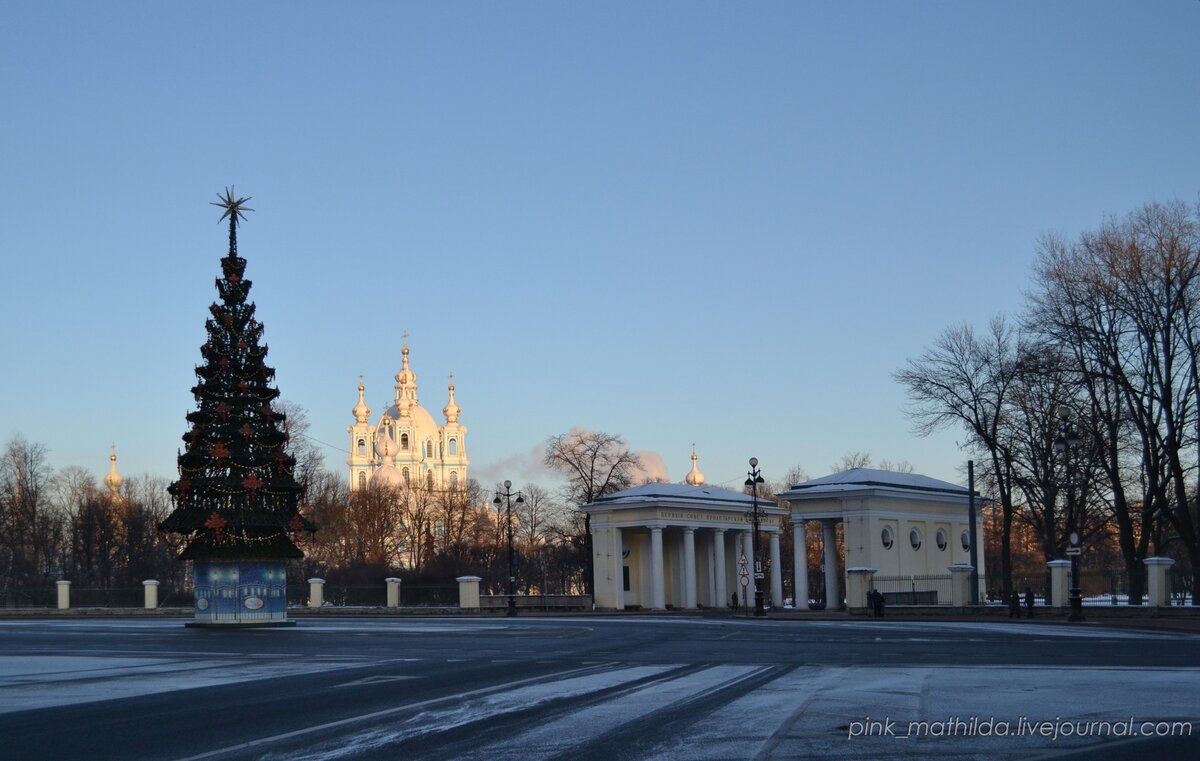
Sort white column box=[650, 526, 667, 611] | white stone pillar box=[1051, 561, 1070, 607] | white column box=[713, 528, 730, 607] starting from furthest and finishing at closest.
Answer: white column box=[713, 528, 730, 607], white column box=[650, 526, 667, 611], white stone pillar box=[1051, 561, 1070, 607]

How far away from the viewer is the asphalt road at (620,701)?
1167 cm

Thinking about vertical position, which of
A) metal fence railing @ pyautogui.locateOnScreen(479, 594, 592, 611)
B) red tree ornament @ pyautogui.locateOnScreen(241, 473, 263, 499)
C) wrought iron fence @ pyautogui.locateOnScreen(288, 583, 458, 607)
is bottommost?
metal fence railing @ pyautogui.locateOnScreen(479, 594, 592, 611)

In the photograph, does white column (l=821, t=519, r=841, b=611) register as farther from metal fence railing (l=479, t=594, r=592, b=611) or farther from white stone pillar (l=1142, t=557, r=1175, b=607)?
white stone pillar (l=1142, t=557, r=1175, b=607)

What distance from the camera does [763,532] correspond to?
73.2 metres

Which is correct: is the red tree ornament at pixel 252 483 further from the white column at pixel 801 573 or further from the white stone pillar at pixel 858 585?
the white column at pixel 801 573

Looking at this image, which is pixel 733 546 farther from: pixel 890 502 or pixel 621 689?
pixel 621 689

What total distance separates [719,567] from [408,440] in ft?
390

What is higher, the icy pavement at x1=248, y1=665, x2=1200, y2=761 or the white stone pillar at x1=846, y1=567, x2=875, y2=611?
the icy pavement at x1=248, y1=665, x2=1200, y2=761

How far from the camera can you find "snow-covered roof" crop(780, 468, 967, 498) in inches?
2336

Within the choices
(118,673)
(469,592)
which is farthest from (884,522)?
(118,673)

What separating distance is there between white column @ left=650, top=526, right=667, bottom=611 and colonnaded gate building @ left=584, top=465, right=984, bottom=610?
50 mm

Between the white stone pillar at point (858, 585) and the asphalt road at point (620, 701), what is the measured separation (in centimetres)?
2435

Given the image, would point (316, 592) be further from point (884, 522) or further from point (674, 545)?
point (884, 522)

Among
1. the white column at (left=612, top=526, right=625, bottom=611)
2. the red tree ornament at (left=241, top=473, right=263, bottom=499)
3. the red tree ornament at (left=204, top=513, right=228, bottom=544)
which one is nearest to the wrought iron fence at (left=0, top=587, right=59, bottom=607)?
the white column at (left=612, top=526, right=625, bottom=611)
